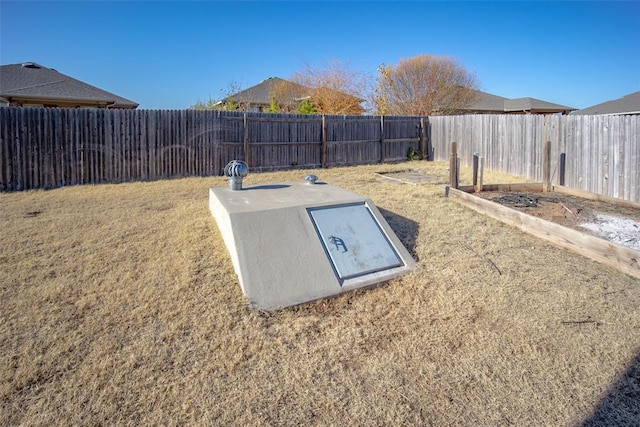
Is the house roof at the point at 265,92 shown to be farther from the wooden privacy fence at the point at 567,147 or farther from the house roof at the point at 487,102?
the wooden privacy fence at the point at 567,147

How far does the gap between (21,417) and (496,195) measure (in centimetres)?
780

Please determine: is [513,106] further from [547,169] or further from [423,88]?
[547,169]

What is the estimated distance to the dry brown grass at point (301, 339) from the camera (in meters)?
2.70

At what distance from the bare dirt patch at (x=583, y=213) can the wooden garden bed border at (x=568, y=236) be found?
1.43 ft

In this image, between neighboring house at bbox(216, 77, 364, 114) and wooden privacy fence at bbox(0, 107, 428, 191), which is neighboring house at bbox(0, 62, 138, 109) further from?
neighboring house at bbox(216, 77, 364, 114)

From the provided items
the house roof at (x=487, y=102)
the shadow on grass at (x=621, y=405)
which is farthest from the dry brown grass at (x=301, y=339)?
the house roof at (x=487, y=102)

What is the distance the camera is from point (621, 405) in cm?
284

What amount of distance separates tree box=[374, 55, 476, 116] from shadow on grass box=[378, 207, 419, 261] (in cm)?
1867

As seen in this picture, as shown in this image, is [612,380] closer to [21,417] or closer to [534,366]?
[534,366]

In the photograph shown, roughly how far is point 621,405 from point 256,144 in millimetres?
10095

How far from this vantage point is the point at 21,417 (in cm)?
247

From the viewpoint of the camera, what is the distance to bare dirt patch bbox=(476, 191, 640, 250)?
5816 millimetres

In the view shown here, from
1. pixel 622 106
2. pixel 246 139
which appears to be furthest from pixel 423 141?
pixel 622 106

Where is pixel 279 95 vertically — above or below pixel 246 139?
above
